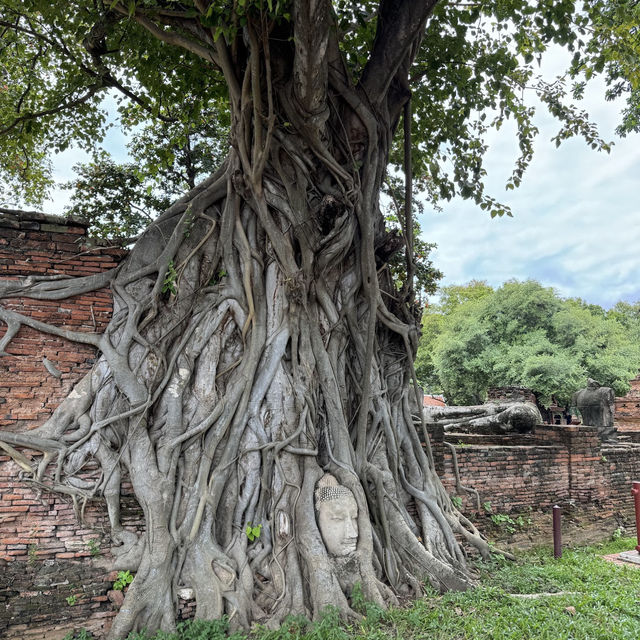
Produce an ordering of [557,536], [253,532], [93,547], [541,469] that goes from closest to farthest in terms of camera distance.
A: 1. [93,547]
2. [253,532]
3. [557,536]
4. [541,469]

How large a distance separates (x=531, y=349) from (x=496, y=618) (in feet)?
43.6

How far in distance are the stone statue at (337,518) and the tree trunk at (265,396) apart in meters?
0.02

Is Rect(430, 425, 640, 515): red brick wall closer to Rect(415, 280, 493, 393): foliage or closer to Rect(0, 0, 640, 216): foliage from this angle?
Rect(0, 0, 640, 216): foliage

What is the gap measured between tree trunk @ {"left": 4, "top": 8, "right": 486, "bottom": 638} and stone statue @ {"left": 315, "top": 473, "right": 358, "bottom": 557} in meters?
0.02

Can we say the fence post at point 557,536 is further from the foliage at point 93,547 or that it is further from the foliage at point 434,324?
the foliage at point 434,324

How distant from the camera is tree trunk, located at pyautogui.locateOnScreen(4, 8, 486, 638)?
4055 mm

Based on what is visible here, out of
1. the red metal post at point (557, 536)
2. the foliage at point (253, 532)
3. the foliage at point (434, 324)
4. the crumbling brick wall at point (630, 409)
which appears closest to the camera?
the foliage at point (253, 532)

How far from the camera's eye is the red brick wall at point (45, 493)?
389 cm

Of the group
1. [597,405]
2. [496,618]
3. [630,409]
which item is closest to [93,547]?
[496,618]

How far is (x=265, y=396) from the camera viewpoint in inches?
181

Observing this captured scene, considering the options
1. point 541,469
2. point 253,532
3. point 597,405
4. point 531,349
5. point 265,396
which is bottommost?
point 253,532

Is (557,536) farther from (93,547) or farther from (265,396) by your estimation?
(93,547)

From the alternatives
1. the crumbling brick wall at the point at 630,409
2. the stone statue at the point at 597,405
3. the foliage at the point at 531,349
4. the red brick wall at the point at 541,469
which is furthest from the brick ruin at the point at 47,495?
the crumbling brick wall at the point at 630,409

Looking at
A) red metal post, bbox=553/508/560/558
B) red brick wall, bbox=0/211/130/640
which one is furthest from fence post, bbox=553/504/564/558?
red brick wall, bbox=0/211/130/640
